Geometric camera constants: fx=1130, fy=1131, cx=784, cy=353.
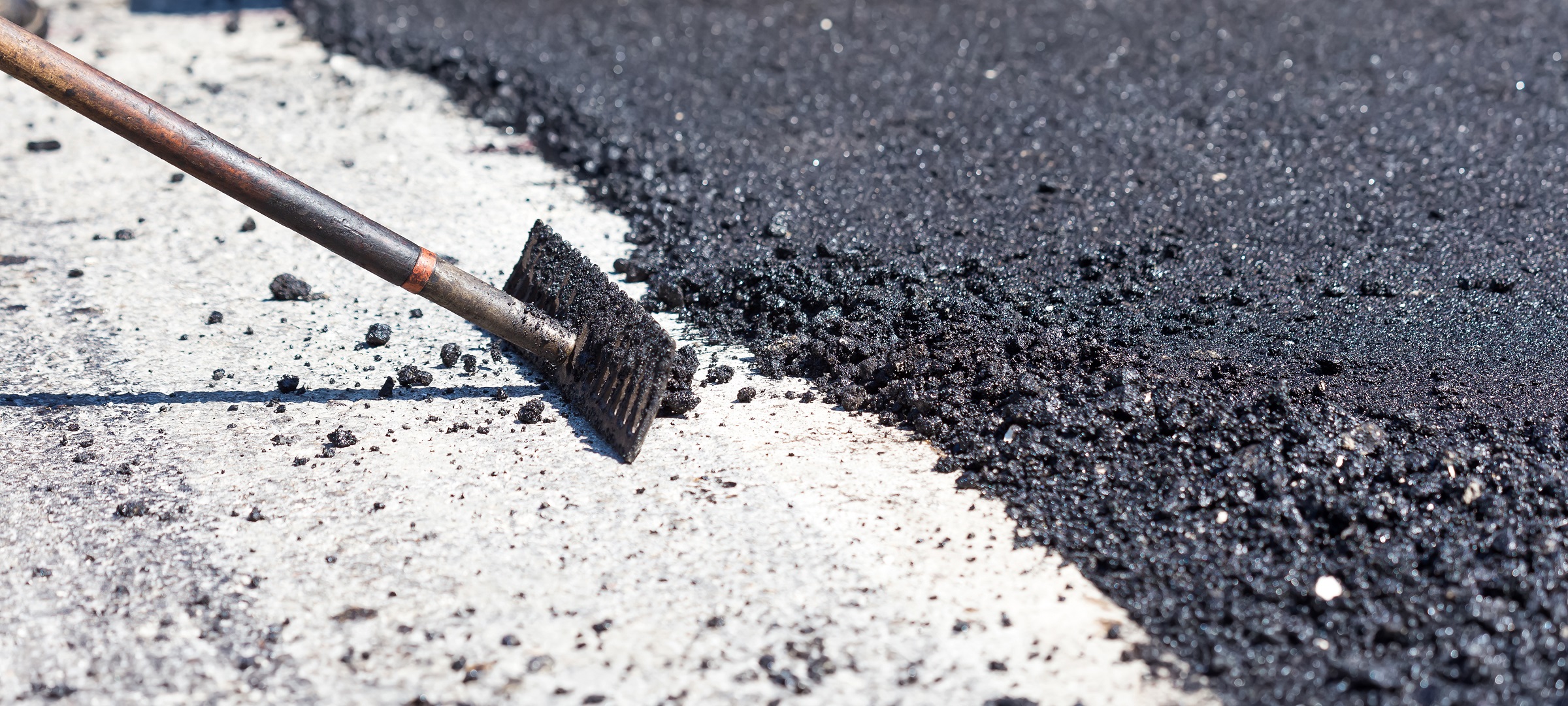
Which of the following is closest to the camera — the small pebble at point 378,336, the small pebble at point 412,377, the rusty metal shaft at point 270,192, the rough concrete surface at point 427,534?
the rough concrete surface at point 427,534

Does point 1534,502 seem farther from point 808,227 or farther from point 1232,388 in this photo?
point 808,227

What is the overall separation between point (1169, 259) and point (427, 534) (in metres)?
2.99

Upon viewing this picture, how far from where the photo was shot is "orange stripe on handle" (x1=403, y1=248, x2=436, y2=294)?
11.1ft

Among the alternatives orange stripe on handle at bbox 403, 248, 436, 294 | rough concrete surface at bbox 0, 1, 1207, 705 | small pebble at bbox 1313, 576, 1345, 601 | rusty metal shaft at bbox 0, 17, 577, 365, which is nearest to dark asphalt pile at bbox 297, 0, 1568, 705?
small pebble at bbox 1313, 576, 1345, 601

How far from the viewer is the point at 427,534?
3.03m

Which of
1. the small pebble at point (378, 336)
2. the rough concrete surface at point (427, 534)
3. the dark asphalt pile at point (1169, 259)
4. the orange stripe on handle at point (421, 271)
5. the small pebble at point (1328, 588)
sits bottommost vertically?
the rough concrete surface at point (427, 534)

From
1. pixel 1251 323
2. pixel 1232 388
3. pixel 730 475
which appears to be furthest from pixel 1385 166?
pixel 730 475

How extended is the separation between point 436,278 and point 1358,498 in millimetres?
2660

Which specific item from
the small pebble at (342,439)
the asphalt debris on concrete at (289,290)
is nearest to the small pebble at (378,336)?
the asphalt debris on concrete at (289,290)

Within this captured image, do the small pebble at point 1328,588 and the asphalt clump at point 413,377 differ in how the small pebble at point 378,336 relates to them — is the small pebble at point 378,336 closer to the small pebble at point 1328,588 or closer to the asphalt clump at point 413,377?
the asphalt clump at point 413,377

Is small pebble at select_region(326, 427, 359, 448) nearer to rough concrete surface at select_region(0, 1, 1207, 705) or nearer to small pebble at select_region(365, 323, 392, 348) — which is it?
rough concrete surface at select_region(0, 1, 1207, 705)

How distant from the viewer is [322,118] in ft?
19.6

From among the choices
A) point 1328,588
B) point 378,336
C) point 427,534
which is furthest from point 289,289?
point 1328,588

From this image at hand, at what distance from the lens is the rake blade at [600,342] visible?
3.29 meters
